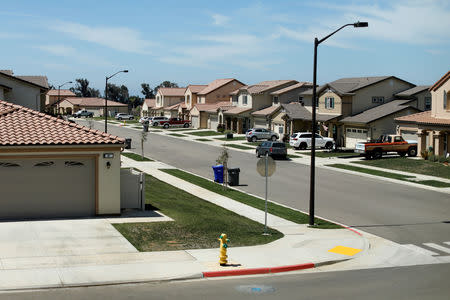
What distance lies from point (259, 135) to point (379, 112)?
15323 millimetres

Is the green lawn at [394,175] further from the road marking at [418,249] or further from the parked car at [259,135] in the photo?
the parked car at [259,135]

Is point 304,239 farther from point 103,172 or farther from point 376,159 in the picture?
point 376,159

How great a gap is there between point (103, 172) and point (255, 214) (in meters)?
6.66

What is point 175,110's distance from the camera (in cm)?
11344

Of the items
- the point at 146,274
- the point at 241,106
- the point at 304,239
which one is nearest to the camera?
the point at 146,274

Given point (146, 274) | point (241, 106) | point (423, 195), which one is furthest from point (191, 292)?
point (241, 106)

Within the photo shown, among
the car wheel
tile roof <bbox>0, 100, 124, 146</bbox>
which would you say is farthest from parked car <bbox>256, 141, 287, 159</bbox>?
tile roof <bbox>0, 100, 124, 146</bbox>

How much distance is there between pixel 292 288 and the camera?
1410cm

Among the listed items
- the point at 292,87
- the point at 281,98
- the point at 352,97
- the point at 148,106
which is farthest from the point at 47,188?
the point at 148,106

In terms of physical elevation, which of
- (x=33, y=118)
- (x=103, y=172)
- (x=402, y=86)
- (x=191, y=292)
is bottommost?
(x=191, y=292)

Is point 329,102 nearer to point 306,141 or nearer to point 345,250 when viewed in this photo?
point 306,141

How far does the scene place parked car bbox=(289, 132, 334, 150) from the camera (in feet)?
193

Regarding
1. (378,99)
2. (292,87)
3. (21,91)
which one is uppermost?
(292,87)

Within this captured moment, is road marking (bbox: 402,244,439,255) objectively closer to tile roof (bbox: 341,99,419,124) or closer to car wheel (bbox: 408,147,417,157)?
car wheel (bbox: 408,147,417,157)
